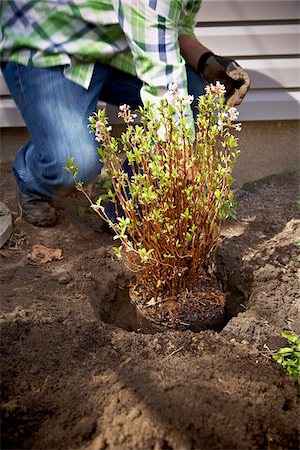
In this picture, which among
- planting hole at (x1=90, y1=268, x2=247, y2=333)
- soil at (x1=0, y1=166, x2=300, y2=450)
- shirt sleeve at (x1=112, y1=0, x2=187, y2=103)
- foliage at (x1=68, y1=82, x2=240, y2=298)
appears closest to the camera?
soil at (x1=0, y1=166, x2=300, y2=450)

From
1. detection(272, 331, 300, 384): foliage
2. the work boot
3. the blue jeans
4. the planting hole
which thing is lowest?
the planting hole

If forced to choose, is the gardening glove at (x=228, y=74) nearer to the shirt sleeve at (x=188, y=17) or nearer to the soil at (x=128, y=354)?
the shirt sleeve at (x=188, y=17)

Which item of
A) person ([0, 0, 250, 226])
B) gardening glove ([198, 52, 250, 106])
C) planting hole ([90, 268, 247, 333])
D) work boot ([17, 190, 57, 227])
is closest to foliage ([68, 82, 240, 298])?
planting hole ([90, 268, 247, 333])

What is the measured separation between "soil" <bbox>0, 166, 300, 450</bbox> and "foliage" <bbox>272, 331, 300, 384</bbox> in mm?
25

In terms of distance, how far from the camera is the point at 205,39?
3.54 meters

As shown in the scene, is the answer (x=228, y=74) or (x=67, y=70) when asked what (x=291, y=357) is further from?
(x=67, y=70)

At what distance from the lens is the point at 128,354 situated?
6.96 feet

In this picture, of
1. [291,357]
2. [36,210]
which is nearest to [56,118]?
[36,210]

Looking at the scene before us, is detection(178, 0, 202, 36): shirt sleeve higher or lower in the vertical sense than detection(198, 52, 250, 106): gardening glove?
higher

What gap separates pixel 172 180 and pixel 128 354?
0.69m

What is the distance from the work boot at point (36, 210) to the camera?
3.12 meters

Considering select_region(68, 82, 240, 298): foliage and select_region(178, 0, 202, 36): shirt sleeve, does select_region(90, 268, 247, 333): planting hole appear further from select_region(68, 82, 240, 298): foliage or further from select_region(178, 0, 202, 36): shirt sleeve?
select_region(178, 0, 202, 36): shirt sleeve

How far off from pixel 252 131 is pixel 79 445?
105 inches

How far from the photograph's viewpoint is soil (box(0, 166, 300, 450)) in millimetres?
1700
